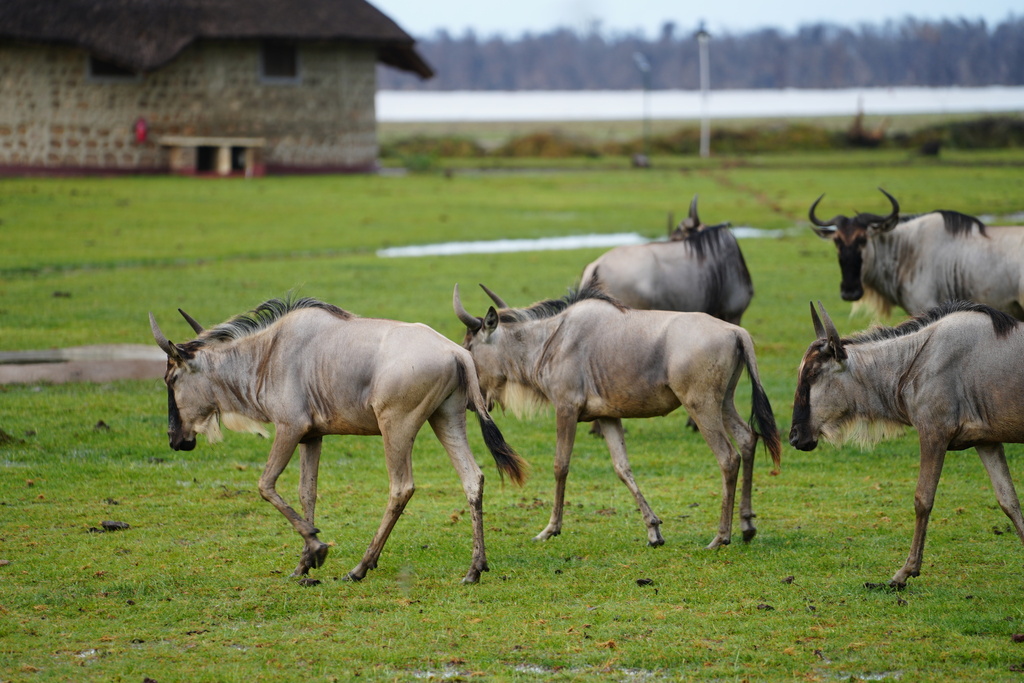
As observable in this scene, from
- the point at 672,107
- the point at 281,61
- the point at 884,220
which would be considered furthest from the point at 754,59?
the point at 884,220

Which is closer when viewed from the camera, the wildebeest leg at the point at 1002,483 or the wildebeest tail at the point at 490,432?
the wildebeest leg at the point at 1002,483

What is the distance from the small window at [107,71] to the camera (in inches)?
1554

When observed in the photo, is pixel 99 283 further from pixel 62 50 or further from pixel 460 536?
pixel 62 50

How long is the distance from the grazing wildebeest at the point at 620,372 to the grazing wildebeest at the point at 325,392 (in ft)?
2.68

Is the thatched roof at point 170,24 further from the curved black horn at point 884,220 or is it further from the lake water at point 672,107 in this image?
the lake water at point 672,107

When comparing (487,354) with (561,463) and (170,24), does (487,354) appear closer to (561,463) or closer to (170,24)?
(561,463)

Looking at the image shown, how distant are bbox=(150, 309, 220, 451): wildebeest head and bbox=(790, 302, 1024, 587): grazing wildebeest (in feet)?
13.0

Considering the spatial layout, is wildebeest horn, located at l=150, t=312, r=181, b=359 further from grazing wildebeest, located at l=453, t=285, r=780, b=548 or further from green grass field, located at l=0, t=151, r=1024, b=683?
grazing wildebeest, located at l=453, t=285, r=780, b=548

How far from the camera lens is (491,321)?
876 centimetres

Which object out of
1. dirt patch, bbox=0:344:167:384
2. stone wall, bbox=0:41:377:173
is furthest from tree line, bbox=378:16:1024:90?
dirt patch, bbox=0:344:167:384

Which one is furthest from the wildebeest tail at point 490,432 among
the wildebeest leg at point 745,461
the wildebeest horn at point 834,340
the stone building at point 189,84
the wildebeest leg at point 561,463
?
the stone building at point 189,84

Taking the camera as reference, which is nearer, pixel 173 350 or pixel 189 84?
pixel 173 350

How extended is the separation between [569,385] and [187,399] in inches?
107

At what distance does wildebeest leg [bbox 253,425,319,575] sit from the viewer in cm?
734
